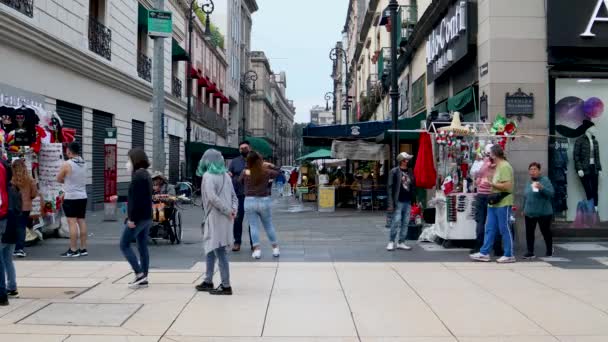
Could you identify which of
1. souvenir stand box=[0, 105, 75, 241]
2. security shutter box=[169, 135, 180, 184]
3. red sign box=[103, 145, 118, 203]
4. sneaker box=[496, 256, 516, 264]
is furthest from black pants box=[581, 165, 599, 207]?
security shutter box=[169, 135, 180, 184]

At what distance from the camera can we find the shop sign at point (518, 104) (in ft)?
39.2

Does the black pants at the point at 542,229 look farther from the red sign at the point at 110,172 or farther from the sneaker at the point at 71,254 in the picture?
the red sign at the point at 110,172

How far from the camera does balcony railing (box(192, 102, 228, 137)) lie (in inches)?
1623

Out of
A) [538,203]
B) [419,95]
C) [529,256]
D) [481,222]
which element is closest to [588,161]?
[538,203]

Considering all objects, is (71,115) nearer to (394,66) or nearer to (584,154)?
(394,66)

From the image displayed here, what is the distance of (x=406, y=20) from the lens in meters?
23.2

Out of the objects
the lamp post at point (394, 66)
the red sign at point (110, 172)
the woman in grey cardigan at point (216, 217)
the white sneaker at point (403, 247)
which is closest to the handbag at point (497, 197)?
the white sneaker at point (403, 247)

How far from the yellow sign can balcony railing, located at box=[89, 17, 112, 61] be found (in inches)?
334

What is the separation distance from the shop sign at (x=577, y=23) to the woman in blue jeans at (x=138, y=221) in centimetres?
814

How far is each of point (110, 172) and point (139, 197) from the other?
12.5m

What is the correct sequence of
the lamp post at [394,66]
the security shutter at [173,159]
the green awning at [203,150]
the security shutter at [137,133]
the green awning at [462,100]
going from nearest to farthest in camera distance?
the green awning at [462,100] → the lamp post at [394,66] → the security shutter at [137,133] → the security shutter at [173,159] → the green awning at [203,150]

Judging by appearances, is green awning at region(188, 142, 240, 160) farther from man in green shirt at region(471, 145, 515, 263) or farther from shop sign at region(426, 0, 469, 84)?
man in green shirt at region(471, 145, 515, 263)

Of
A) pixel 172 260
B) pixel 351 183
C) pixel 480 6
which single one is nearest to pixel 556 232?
pixel 480 6

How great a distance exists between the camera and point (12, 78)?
14.8 meters
